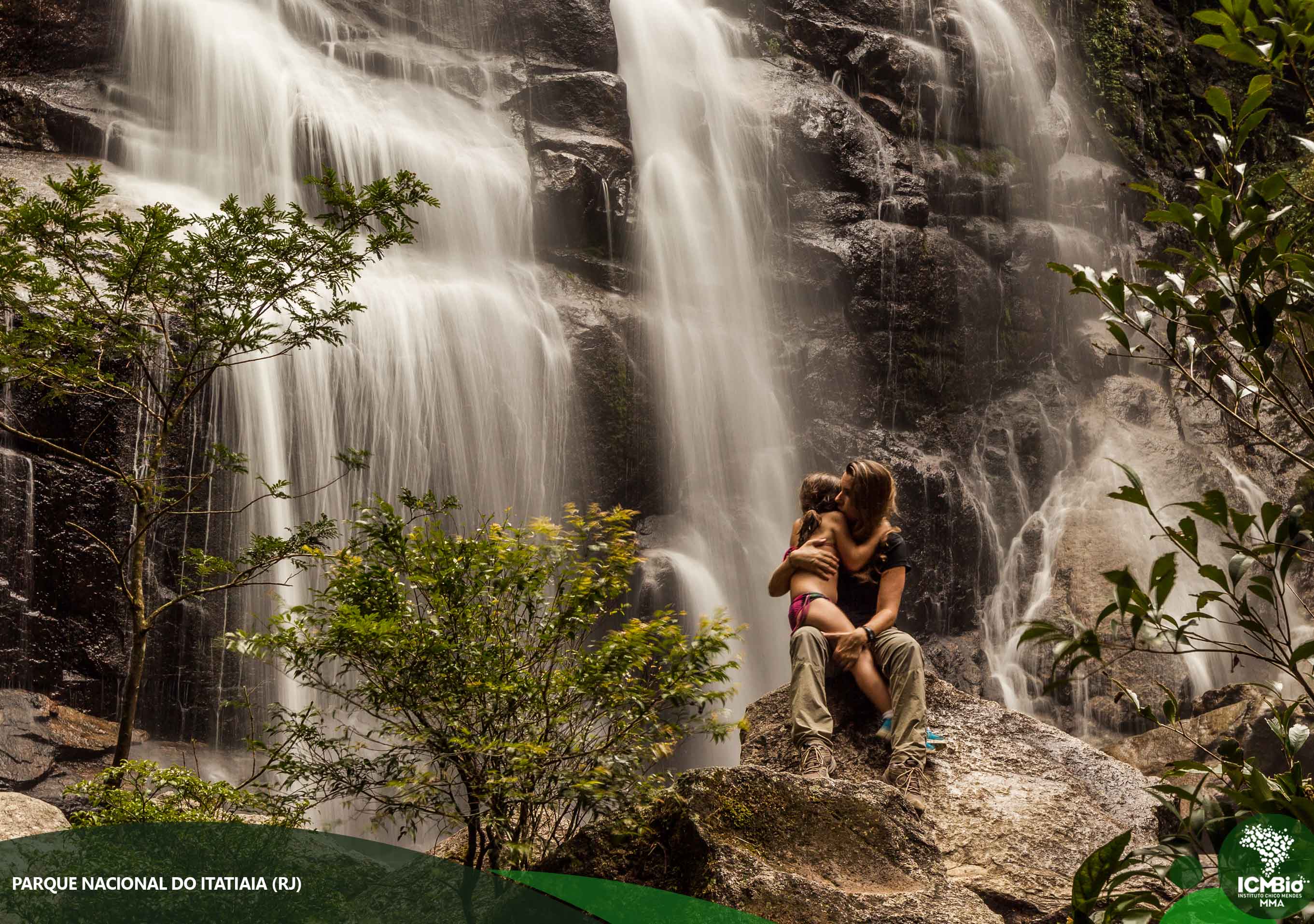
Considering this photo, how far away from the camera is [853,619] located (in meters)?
5.48

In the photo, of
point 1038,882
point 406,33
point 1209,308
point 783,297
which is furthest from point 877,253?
point 1209,308

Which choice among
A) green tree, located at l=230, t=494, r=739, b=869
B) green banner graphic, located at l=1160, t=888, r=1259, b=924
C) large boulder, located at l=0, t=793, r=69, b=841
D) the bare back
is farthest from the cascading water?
green banner graphic, located at l=1160, t=888, r=1259, b=924

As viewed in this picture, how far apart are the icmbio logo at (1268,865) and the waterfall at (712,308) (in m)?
10.4

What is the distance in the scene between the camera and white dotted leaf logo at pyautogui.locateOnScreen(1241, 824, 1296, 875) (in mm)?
1707

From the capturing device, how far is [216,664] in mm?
9344

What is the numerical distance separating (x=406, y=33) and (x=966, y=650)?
11.6 meters

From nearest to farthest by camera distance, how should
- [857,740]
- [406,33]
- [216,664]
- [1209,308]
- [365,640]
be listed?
[1209,308]
[365,640]
[857,740]
[216,664]
[406,33]

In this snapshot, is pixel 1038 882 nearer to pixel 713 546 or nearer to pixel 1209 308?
pixel 1209 308

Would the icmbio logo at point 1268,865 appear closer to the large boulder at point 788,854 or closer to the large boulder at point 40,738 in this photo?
the large boulder at point 788,854

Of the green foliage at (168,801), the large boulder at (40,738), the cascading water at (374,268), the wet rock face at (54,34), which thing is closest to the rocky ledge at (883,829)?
the green foliage at (168,801)

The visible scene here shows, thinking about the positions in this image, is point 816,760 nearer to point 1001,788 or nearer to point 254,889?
point 1001,788

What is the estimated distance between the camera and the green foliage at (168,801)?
4.28m

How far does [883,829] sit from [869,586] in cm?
163

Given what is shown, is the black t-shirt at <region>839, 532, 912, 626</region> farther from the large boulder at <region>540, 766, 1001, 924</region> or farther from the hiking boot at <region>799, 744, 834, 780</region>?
the large boulder at <region>540, 766, 1001, 924</region>
